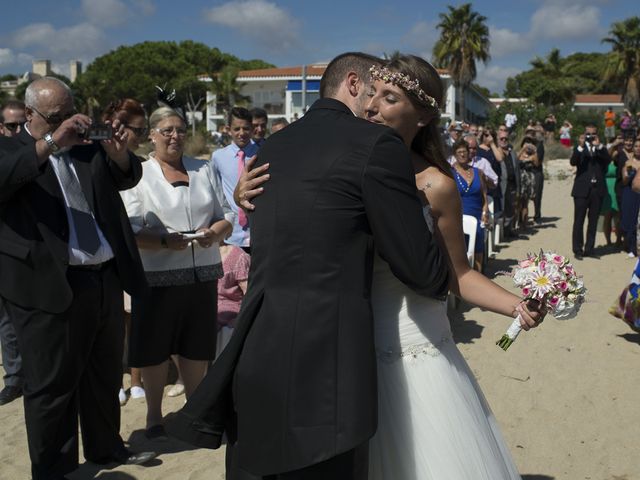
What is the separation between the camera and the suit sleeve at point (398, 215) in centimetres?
206

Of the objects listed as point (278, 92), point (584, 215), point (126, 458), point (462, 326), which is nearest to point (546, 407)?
point (462, 326)

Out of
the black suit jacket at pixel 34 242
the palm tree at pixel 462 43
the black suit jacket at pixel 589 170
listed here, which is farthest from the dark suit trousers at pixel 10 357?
the palm tree at pixel 462 43

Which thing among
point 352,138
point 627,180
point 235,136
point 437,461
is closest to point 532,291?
point 437,461

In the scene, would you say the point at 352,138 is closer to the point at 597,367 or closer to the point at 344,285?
the point at 344,285

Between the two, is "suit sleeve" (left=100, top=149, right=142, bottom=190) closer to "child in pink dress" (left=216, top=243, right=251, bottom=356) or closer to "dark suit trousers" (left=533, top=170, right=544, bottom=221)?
"child in pink dress" (left=216, top=243, right=251, bottom=356)

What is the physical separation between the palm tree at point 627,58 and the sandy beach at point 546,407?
46.5 meters

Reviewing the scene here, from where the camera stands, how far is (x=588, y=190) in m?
11.6

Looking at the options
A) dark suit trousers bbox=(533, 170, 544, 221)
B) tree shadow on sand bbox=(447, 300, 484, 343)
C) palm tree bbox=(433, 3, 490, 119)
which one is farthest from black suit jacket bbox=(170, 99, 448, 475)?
palm tree bbox=(433, 3, 490, 119)

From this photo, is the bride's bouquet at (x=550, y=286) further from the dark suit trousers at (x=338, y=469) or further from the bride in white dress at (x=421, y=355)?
the dark suit trousers at (x=338, y=469)

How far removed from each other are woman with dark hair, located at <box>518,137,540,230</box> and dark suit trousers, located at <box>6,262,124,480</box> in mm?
12055

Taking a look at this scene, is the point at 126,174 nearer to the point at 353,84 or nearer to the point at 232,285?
the point at 353,84

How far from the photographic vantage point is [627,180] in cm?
1082

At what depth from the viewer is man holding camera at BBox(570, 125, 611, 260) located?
1159 cm

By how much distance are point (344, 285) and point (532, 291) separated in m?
0.87
